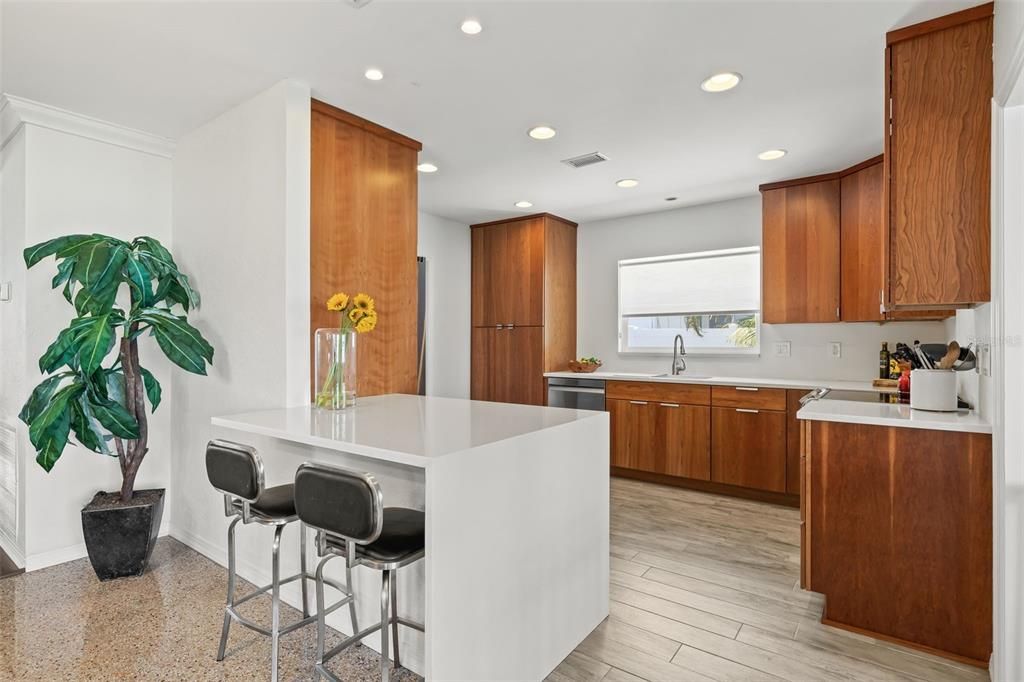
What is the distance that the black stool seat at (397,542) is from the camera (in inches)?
61.0

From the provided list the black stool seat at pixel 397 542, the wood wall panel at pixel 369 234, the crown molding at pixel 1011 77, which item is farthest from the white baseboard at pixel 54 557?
the crown molding at pixel 1011 77

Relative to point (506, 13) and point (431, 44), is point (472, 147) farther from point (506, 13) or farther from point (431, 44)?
point (506, 13)

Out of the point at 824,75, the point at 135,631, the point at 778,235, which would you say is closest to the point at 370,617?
the point at 135,631

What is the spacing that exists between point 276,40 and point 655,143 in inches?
87.4

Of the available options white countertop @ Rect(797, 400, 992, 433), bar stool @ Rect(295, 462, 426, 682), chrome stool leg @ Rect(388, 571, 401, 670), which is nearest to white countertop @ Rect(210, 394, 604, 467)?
bar stool @ Rect(295, 462, 426, 682)

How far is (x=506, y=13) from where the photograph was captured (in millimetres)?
1996

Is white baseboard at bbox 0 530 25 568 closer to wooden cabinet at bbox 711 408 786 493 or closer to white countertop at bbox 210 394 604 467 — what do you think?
white countertop at bbox 210 394 604 467

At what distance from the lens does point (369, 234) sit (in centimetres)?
297

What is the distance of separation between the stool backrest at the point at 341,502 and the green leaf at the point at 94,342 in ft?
5.40

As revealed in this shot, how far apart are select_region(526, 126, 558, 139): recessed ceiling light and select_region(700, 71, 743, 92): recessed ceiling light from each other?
0.89m

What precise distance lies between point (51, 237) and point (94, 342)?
930mm

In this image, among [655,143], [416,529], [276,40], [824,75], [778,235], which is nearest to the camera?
[416,529]

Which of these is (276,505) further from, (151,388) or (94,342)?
(151,388)

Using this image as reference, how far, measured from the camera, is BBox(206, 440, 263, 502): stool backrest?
70.9 inches
